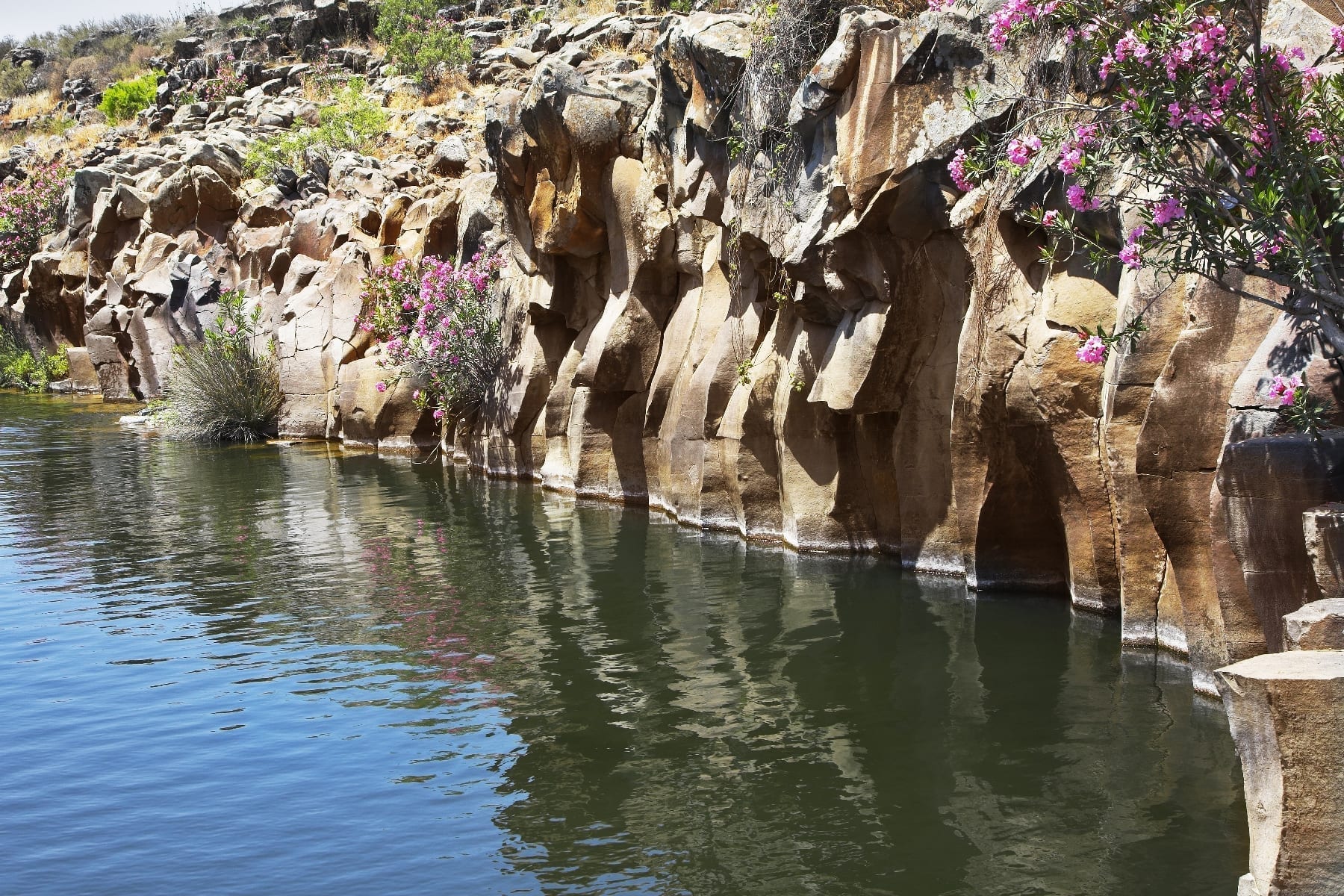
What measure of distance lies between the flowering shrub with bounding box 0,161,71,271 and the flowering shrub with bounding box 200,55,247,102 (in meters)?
7.31

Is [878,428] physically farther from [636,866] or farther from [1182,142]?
[636,866]

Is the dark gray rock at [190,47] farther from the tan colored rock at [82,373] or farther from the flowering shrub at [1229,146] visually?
the flowering shrub at [1229,146]

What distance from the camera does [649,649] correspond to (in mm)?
11484

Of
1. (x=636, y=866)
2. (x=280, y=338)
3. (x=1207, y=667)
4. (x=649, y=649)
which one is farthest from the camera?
(x=280, y=338)

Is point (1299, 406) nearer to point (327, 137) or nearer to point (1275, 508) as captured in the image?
point (1275, 508)

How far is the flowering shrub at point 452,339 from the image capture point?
74.0 feet

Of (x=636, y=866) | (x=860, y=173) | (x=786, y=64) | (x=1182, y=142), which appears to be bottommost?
(x=636, y=866)

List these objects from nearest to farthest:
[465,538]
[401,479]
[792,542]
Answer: [792,542] → [465,538] → [401,479]

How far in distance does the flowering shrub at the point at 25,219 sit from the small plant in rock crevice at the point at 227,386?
20.0 metres

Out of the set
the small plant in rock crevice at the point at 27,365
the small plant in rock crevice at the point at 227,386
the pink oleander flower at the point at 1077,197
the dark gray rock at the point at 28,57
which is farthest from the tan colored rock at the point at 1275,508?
the dark gray rock at the point at 28,57

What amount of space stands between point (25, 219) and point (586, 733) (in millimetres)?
42507

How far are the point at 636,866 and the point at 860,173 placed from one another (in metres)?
8.23

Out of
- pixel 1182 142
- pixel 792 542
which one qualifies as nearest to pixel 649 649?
pixel 792 542

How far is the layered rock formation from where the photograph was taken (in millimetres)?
9227
